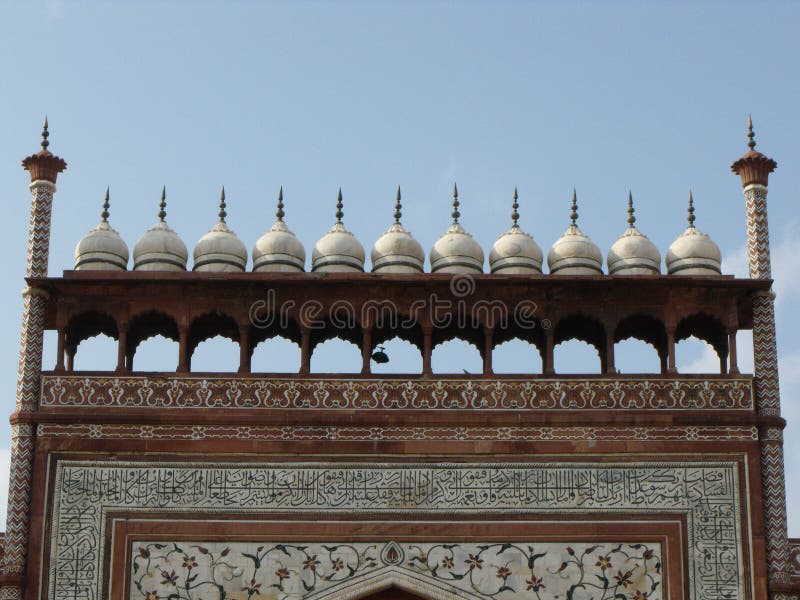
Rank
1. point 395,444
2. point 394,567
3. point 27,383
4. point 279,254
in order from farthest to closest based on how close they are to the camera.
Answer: point 279,254 → point 27,383 → point 395,444 → point 394,567

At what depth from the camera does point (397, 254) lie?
1581 centimetres

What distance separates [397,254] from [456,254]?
493 millimetres

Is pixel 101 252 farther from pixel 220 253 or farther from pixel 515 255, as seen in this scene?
pixel 515 255

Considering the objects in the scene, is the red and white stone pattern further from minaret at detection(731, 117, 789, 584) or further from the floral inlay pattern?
minaret at detection(731, 117, 789, 584)

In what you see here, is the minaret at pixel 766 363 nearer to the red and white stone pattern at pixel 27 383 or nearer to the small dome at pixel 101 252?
the small dome at pixel 101 252

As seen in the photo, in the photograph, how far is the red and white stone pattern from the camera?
14.8 meters

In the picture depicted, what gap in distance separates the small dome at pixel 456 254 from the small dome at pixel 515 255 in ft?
0.45

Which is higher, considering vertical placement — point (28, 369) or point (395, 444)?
point (28, 369)

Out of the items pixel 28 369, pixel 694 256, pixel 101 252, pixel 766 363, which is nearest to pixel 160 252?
pixel 101 252

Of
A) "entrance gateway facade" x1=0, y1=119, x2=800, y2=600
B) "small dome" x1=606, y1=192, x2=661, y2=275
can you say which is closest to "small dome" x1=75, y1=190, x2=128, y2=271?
"entrance gateway facade" x1=0, y1=119, x2=800, y2=600

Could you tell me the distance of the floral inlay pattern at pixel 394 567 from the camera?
14688 mm

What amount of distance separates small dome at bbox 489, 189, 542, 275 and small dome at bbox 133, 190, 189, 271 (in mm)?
2614

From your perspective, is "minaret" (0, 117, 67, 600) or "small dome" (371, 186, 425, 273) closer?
"minaret" (0, 117, 67, 600)

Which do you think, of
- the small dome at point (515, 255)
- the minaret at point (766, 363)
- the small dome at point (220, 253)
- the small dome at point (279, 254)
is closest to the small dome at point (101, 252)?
the small dome at point (220, 253)
